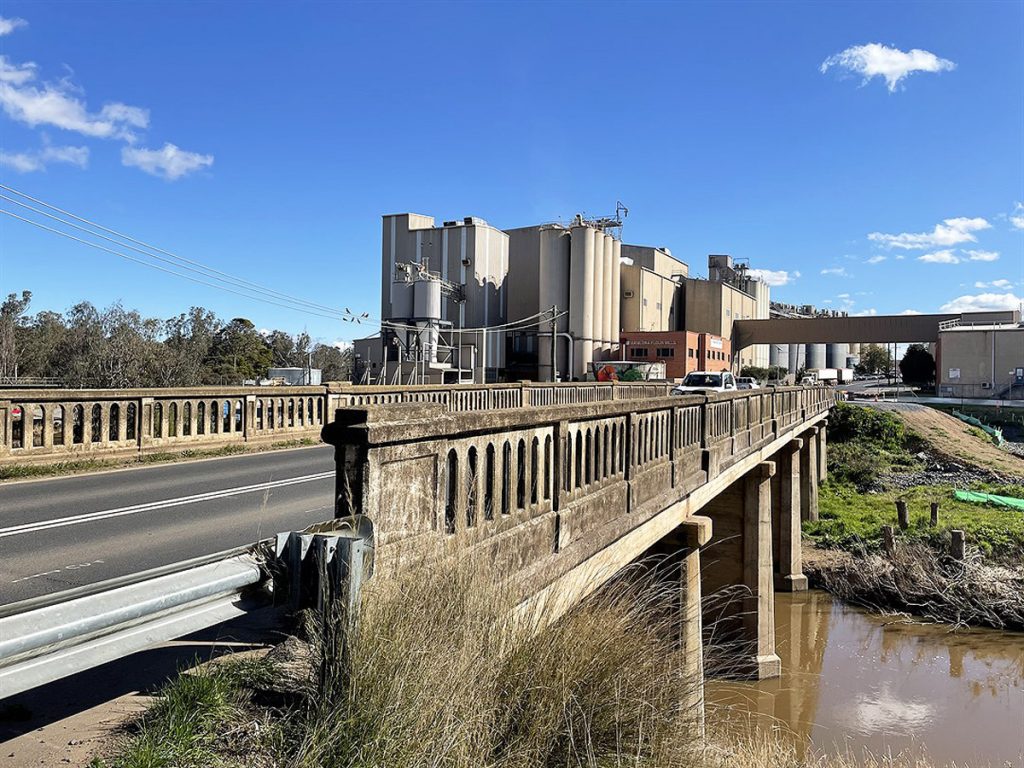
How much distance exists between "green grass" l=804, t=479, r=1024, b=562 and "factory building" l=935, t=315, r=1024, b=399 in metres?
34.6

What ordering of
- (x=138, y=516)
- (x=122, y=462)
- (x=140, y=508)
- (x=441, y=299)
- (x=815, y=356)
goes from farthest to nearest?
(x=815, y=356) → (x=441, y=299) → (x=122, y=462) → (x=140, y=508) → (x=138, y=516)

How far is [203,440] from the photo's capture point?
47.1ft

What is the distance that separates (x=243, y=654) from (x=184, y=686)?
1.73ft

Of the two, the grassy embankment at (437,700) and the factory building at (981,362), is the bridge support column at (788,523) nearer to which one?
the grassy embankment at (437,700)

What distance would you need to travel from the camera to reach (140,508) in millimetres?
8742

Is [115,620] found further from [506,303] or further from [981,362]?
[981,362]

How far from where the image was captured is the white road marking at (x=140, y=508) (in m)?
7.47

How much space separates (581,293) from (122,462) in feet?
172

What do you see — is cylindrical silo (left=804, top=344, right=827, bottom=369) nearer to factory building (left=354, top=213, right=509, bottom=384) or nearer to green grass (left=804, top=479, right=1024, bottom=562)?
factory building (left=354, top=213, right=509, bottom=384)

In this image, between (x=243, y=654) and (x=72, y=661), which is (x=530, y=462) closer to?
(x=243, y=654)

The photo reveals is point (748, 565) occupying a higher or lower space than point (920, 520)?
higher

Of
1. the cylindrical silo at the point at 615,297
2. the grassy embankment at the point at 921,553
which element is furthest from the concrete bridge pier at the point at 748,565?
the cylindrical silo at the point at 615,297

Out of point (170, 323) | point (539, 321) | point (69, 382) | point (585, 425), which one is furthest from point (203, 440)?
point (170, 323)

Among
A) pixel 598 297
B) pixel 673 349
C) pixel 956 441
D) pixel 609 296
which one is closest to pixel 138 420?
pixel 956 441
